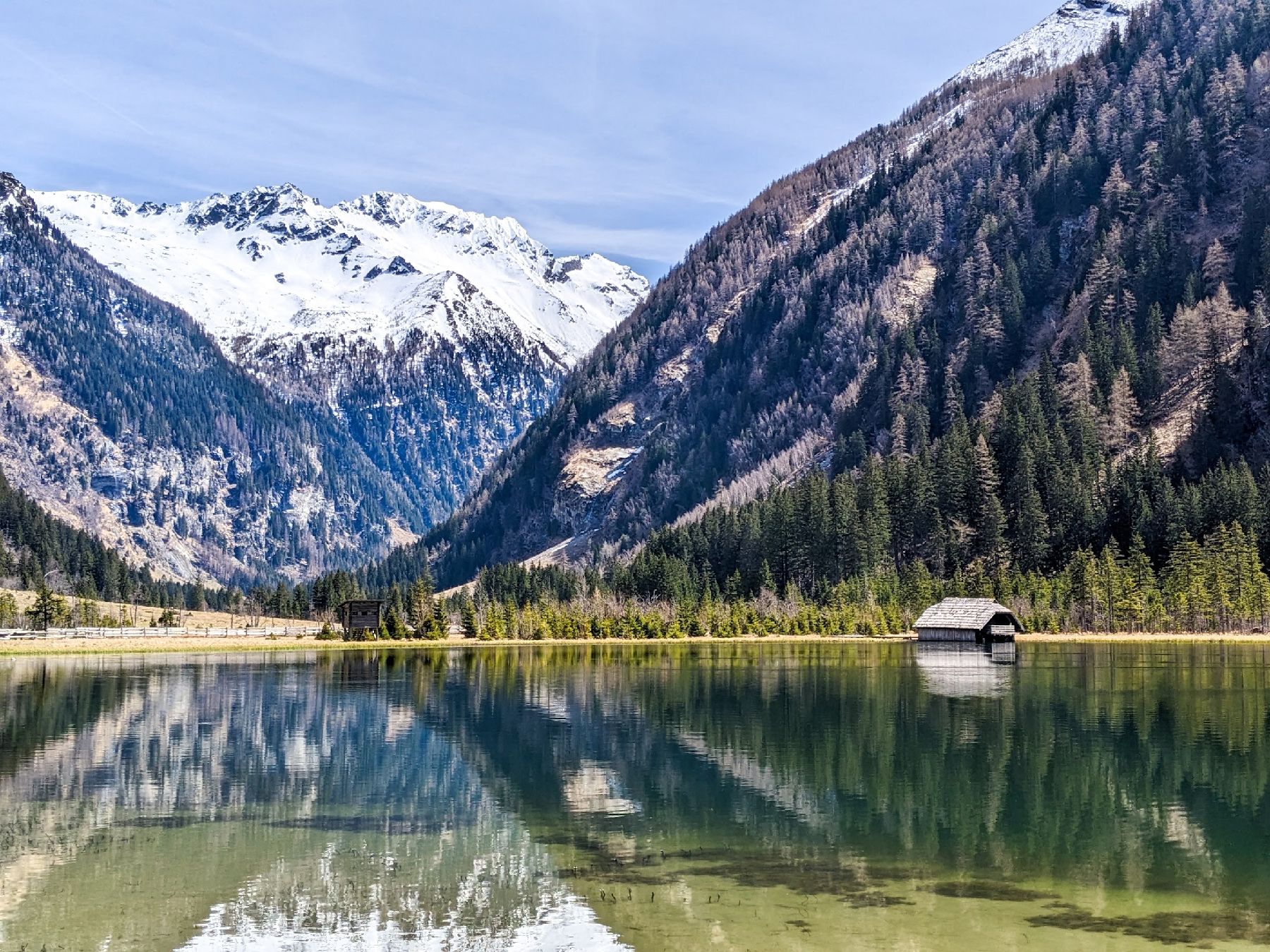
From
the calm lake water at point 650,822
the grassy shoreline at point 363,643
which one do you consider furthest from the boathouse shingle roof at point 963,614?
the calm lake water at point 650,822

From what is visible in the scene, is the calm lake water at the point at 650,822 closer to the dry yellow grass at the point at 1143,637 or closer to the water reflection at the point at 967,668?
the water reflection at the point at 967,668

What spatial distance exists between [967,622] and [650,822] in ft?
401

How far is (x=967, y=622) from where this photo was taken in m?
158

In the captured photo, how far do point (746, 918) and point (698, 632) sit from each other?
552 ft

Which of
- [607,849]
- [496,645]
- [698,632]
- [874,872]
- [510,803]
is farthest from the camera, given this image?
[698,632]

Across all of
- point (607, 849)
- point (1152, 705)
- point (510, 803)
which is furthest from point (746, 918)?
point (1152, 705)

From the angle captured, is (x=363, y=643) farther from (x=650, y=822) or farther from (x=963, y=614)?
(x=650, y=822)

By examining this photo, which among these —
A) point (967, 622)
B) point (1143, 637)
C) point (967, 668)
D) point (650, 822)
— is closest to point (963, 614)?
point (967, 622)

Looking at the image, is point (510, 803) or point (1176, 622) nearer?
point (510, 803)

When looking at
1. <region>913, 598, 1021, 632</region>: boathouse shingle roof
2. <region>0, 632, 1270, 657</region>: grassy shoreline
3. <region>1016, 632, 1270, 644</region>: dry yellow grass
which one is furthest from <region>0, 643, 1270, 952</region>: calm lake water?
<region>0, 632, 1270, 657</region>: grassy shoreline

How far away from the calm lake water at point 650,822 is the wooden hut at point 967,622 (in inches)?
2822

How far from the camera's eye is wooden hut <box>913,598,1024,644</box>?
6152 inches

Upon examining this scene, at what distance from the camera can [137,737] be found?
65438 millimetres

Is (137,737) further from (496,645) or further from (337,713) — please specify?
(496,645)
